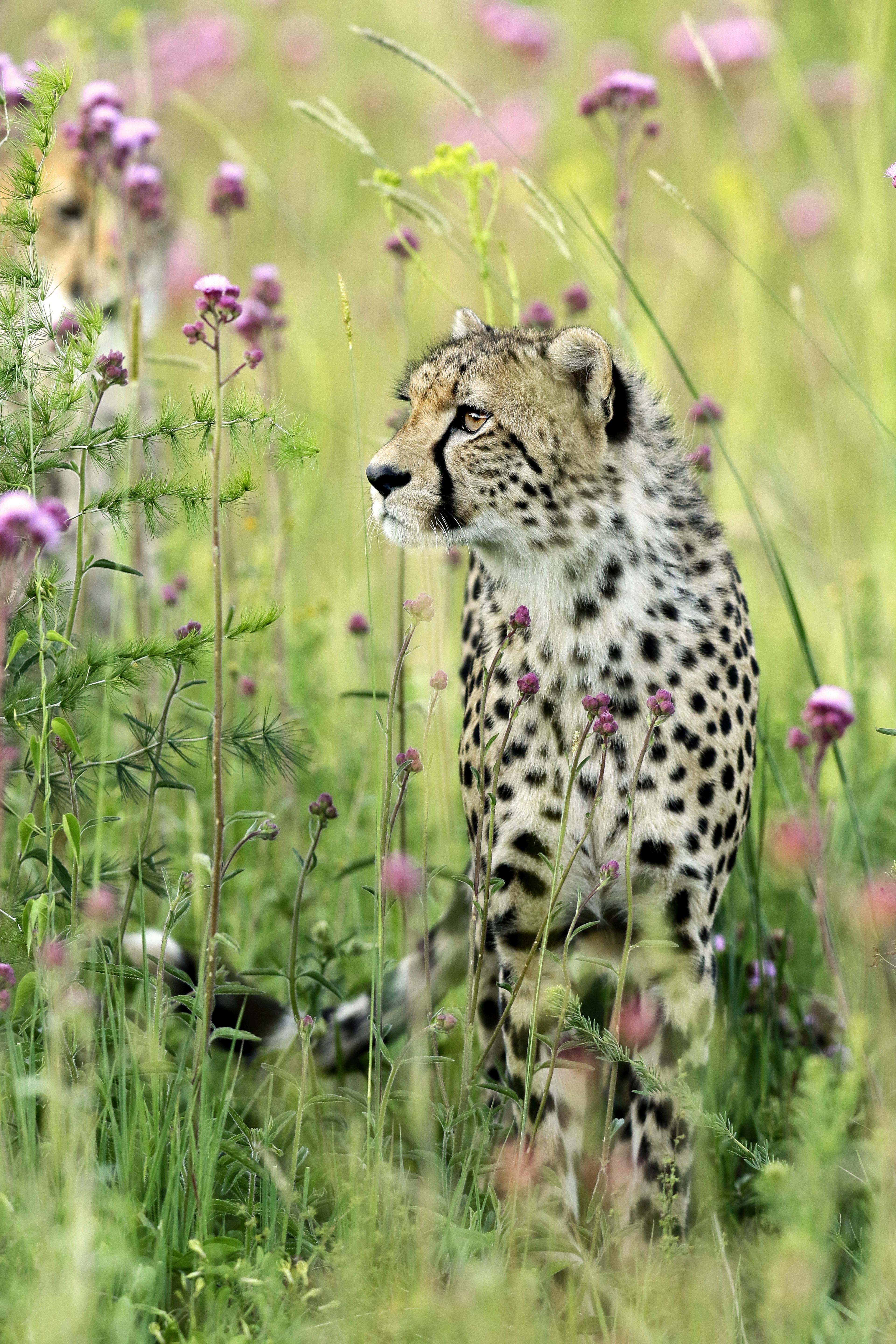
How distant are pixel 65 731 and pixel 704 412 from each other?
1.77 m

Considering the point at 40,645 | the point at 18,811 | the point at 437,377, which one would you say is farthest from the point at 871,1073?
the point at 18,811

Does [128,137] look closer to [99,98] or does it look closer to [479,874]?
[99,98]

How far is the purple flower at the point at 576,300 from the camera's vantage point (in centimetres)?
334

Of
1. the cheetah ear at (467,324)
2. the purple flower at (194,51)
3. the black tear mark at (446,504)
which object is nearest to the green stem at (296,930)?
the black tear mark at (446,504)

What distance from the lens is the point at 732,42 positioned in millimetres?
7473

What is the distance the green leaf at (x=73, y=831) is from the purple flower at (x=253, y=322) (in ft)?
5.11

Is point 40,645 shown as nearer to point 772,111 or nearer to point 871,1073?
point 871,1073

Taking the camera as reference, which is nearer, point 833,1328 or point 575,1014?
point 833,1328

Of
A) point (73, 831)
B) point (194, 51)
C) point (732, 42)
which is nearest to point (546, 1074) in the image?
point (73, 831)

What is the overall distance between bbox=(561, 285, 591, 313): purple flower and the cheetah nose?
931 mm

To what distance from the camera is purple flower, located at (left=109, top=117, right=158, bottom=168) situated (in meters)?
3.21

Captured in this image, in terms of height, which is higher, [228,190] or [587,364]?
[228,190]

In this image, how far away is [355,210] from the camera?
321 inches

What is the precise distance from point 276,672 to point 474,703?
936 millimetres
